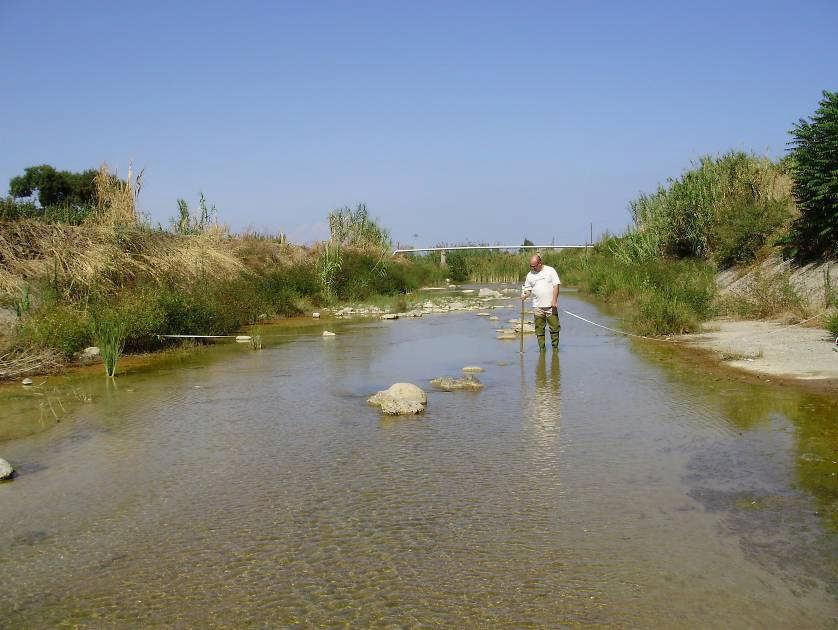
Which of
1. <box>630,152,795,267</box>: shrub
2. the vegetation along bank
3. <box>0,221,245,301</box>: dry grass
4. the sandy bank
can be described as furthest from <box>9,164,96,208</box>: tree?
the sandy bank

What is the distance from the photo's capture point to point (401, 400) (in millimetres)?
9211

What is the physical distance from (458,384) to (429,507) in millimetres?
5083

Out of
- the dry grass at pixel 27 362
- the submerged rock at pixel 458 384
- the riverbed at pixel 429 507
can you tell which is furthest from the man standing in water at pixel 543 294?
the dry grass at pixel 27 362

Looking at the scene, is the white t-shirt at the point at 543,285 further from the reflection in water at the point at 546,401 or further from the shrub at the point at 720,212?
the shrub at the point at 720,212

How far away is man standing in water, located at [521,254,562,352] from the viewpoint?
14.1 m

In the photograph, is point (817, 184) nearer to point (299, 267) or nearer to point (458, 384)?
point (458, 384)

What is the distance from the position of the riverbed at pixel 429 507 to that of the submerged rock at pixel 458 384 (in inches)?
11.0

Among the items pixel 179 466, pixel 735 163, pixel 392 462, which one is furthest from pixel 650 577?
pixel 735 163

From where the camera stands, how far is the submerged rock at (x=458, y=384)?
10745mm

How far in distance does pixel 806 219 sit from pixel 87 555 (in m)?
17.9

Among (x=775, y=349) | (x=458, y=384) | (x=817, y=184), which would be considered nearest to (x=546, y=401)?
(x=458, y=384)

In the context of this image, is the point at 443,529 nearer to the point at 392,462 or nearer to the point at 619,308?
the point at 392,462

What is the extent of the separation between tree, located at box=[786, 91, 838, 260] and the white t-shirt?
7.07m

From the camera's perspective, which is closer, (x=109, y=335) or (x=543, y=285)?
(x=109, y=335)
